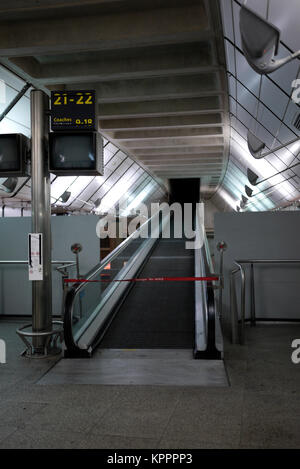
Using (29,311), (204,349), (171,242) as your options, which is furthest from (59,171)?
(171,242)

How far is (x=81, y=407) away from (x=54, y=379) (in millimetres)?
990

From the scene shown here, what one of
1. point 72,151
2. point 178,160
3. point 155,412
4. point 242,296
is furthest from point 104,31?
point 178,160

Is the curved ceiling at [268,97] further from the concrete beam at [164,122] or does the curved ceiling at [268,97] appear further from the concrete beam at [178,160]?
the concrete beam at [178,160]

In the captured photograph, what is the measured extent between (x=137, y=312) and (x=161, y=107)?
22.5 ft

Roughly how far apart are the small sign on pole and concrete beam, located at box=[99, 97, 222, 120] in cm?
699

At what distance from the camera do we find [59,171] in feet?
20.0

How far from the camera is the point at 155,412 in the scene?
3.91 metres

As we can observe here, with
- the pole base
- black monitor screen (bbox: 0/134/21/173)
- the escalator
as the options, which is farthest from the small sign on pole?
black monitor screen (bbox: 0/134/21/173)

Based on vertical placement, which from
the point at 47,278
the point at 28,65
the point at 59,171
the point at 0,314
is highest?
the point at 28,65

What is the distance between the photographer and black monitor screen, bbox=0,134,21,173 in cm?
609

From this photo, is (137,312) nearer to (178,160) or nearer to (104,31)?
(104,31)

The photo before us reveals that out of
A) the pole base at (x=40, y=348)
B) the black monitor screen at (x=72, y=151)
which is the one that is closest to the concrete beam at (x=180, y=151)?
the black monitor screen at (x=72, y=151)

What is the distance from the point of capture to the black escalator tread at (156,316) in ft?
21.0
